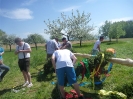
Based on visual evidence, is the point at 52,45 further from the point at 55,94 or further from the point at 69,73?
the point at 69,73

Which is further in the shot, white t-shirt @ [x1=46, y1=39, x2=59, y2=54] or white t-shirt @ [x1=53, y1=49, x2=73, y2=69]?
white t-shirt @ [x1=46, y1=39, x2=59, y2=54]

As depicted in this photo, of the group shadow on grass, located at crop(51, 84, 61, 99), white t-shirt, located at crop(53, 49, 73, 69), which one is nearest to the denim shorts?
white t-shirt, located at crop(53, 49, 73, 69)

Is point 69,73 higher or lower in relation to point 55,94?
higher

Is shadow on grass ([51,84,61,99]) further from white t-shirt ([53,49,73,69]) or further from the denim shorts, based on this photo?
white t-shirt ([53,49,73,69])

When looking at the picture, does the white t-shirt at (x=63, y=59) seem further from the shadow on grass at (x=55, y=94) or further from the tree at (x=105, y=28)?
the tree at (x=105, y=28)

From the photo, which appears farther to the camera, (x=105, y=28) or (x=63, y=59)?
(x=105, y=28)

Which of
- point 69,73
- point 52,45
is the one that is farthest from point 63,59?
point 52,45

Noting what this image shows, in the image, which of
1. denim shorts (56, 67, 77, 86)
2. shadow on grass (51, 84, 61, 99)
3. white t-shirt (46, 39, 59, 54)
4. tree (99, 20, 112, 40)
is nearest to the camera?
denim shorts (56, 67, 77, 86)

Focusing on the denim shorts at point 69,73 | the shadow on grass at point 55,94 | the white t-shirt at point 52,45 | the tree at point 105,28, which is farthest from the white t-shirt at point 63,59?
the tree at point 105,28

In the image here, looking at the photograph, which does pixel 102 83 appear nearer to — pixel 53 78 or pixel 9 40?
pixel 53 78

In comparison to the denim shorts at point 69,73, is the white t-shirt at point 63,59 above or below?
above

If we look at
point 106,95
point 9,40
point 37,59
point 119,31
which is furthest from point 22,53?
point 9,40

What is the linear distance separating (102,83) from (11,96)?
10.3 feet

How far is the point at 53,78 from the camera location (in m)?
7.13
